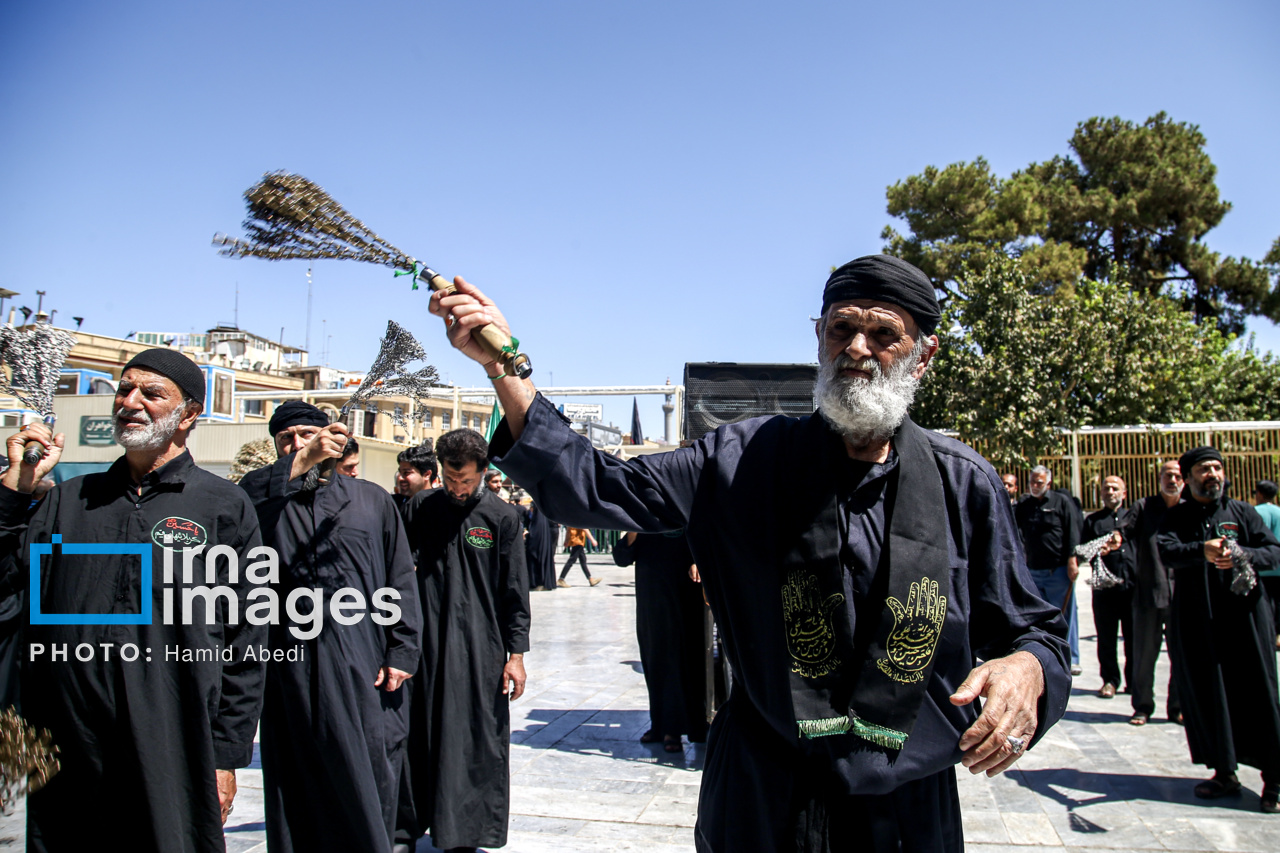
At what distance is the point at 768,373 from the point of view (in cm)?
768

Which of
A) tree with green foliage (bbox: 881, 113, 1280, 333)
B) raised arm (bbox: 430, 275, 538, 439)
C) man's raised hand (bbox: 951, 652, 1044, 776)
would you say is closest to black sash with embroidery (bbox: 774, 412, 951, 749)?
man's raised hand (bbox: 951, 652, 1044, 776)

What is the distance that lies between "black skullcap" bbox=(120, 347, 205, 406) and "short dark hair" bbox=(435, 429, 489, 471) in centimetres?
152

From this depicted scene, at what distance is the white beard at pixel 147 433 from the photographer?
3.05 meters

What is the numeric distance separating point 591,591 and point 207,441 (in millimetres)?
10316

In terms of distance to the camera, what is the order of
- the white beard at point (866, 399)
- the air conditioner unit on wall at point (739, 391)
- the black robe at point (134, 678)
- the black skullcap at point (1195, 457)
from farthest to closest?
the air conditioner unit on wall at point (739, 391) < the black skullcap at point (1195, 457) < the black robe at point (134, 678) < the white beard at point (866, 399)

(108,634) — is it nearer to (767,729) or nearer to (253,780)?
(767,729)

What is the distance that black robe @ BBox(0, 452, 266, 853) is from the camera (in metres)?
2.71

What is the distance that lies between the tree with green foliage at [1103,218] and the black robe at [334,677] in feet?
76.1

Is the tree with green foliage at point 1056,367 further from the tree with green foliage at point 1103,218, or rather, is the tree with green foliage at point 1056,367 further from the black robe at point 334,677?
the black robe at point 334,677

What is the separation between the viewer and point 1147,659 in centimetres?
725

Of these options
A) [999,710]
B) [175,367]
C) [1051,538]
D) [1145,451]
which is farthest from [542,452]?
[1145,451]

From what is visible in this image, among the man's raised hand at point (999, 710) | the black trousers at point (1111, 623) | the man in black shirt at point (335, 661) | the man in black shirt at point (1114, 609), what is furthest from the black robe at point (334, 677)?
the black trousers at point (1111, 623)

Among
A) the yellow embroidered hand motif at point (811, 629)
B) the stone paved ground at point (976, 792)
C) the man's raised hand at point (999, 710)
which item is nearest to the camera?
the man's raised hand at point (999, 710)

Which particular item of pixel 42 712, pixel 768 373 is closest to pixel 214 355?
pixel 768 373
